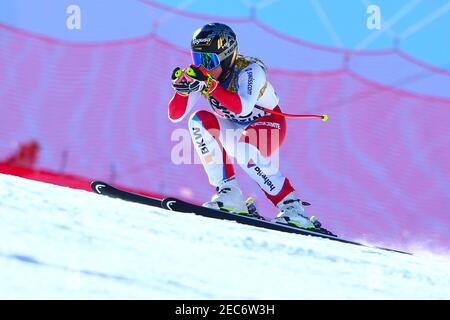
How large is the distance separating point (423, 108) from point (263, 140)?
245 centimetres

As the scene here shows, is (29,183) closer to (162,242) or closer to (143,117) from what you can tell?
(162,242)

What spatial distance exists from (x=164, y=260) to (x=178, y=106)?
1.85m

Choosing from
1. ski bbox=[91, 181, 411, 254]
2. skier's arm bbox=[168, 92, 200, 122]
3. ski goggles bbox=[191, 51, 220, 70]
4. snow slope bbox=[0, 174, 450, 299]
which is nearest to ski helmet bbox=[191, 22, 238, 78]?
ski goggles bbox=[191, 51, 220, 70]

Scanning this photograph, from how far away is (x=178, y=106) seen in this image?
4.48 meters

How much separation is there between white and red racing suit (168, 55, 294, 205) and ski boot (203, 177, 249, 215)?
4cm

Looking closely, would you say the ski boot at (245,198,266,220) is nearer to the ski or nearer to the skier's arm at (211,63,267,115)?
the ski

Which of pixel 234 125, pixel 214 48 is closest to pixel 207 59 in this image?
pixel 214 48

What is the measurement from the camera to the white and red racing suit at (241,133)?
174 inches

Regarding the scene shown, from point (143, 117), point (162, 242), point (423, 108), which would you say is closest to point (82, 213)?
point (162, 242)

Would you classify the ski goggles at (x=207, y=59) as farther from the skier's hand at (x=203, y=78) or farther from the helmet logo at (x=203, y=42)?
the skier's hand at (x=203, y=78)

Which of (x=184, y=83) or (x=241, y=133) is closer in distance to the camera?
(x=184, y=83)

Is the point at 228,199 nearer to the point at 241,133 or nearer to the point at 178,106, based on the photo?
the point at 241,133

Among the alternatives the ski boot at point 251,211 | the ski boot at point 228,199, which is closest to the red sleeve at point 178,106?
the ski boot at point 228,199

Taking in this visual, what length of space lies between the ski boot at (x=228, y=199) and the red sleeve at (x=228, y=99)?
45 centimetres
